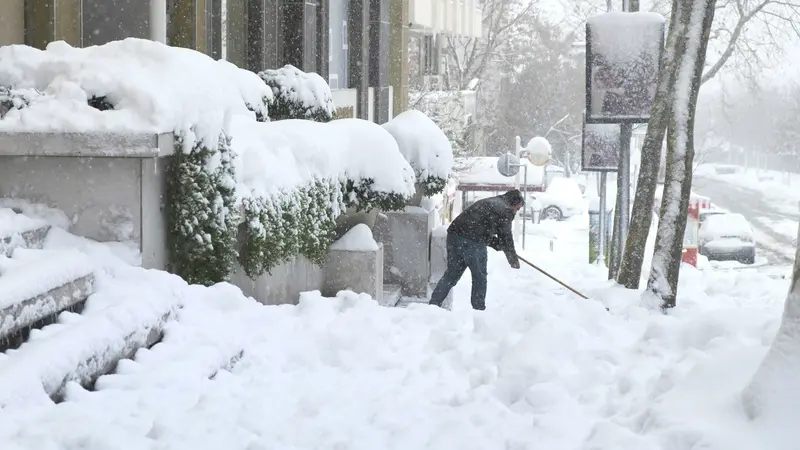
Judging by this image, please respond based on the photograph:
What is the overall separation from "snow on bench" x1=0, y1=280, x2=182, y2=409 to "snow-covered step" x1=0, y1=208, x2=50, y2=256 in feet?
1.81

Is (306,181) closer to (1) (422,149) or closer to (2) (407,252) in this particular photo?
(2) (407,252)

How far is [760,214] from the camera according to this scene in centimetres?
7038

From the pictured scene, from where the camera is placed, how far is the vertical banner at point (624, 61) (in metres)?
14.6

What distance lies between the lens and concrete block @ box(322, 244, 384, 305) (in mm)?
10445

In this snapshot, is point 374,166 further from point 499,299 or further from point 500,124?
point 500,124

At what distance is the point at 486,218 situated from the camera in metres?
11.9

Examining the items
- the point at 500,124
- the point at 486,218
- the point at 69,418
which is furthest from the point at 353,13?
Result: the point at 500,124

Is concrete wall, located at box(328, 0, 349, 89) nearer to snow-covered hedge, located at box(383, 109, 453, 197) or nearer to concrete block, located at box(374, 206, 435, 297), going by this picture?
snow-covered hedge, located at box(383, 109, 453, 197)

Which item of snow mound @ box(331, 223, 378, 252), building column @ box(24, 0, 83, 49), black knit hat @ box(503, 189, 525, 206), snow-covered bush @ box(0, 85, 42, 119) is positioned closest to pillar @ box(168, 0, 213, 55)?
building column @ box(24, 0, 83, 49)

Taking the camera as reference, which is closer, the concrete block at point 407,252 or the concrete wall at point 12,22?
the concrete wall at point 12,22

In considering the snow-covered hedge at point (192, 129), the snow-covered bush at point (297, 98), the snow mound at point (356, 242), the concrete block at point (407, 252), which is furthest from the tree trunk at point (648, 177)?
the snow-covered hedge at point (192, 129)

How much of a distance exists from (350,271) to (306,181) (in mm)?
1938

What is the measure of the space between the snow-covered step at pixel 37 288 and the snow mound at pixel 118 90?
3.27 feet

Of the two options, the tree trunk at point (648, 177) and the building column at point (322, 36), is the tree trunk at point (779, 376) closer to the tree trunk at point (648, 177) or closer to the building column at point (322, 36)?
the tree trunk at point (648, 177)
